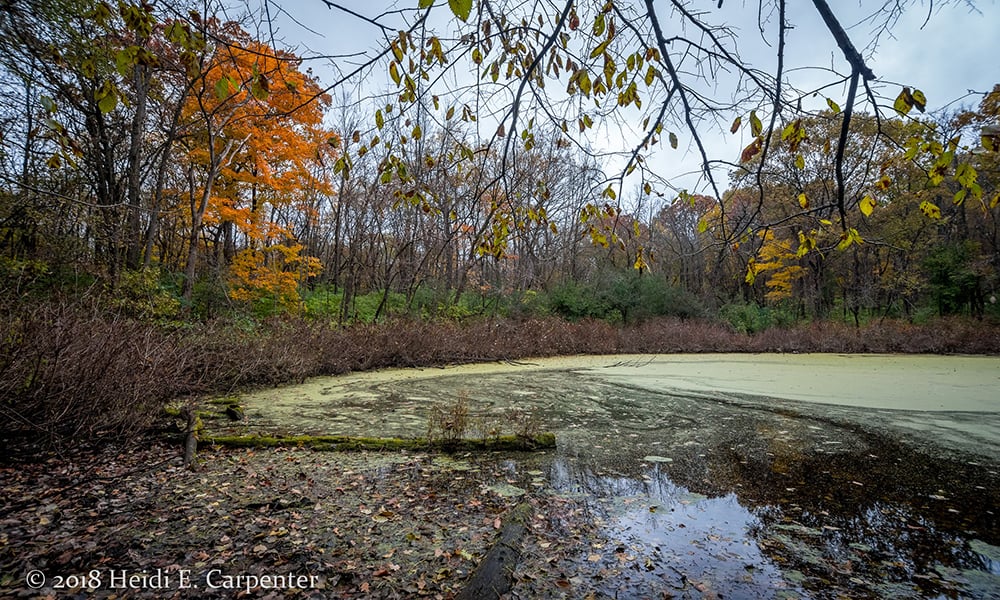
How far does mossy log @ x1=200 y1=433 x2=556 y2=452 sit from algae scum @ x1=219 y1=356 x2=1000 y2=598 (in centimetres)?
14

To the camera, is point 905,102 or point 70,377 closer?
point 905,102

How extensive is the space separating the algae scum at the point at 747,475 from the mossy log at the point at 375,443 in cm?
14

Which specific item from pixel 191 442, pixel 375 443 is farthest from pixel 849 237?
pixel 191 442

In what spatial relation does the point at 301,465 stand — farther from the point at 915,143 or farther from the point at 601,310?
the point at 601,310

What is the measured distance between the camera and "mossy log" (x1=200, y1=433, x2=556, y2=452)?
11.4 ft

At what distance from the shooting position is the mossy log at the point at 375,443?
348cm

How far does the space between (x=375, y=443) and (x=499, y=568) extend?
1.90 metres

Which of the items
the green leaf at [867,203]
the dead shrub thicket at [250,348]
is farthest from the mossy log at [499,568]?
the dead shrub thicket at [250,348]

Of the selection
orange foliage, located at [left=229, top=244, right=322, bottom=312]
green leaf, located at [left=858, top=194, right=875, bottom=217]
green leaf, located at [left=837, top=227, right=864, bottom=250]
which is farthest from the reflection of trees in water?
orange foliage, located at [left=229, top=244, right=322, bottom=312]

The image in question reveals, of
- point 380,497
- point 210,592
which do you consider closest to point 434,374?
point 380,497

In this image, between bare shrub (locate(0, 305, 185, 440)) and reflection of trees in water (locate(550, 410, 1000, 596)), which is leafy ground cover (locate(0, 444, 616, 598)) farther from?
reflection of trees in water (locate(550, 410, 1000, 596))

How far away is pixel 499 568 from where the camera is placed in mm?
1881

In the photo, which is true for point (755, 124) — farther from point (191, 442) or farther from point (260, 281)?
point (260, 281)

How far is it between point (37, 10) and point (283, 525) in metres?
4.67
